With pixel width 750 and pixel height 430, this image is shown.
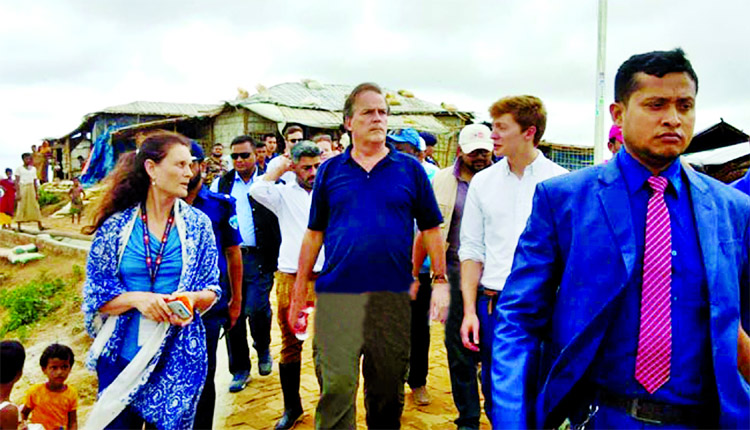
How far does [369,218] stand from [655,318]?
1.51 metres

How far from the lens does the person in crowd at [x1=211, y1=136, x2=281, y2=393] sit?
508 centimetres

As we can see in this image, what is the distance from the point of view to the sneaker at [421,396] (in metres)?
4.47

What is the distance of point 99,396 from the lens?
282cm

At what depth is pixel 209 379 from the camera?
366 centimetres

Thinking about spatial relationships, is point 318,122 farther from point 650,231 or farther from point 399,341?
point 650,231

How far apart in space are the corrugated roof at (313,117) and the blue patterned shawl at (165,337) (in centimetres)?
1351

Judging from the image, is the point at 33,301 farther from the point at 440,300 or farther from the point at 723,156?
the point at 723,156

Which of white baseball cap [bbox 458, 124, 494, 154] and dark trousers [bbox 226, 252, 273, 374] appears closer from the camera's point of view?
white baseball cap [bbox 458, 124, 494, 154]

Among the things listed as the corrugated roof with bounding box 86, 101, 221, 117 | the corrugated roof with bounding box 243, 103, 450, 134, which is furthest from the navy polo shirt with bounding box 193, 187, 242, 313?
the corrugated roof with bounding box 86, 101, 221, 117

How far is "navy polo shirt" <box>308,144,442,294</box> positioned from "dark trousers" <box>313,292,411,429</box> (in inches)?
2.9

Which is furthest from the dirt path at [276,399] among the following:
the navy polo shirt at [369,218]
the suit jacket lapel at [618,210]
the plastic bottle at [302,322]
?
the suit jacket lapel at [618,210]

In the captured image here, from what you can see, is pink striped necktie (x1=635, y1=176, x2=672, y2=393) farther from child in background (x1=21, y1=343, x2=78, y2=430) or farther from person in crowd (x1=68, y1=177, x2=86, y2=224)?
person in crowd (x1=68, y1=177, x2=86, y2=224)

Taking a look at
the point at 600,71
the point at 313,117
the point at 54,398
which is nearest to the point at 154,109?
the point at 313,117

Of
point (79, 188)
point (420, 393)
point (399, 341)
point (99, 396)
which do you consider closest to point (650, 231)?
point (399, 341)
